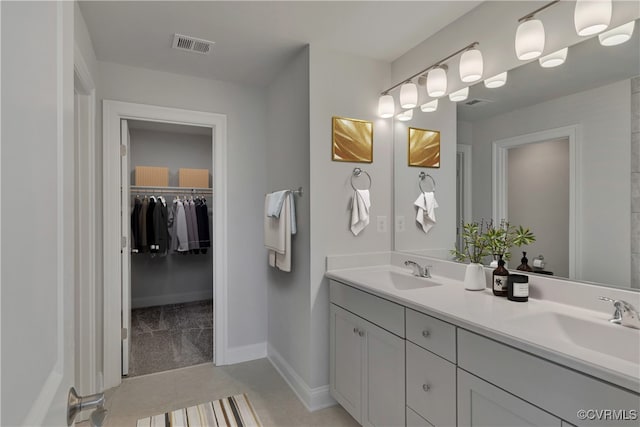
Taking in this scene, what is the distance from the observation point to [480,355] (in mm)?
→ 1231

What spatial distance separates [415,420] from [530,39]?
5.90 feet

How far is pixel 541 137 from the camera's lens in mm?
1622

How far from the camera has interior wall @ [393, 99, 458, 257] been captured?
2189 mm

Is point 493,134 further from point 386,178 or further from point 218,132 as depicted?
point 218,132

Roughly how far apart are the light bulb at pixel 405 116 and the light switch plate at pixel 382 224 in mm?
726

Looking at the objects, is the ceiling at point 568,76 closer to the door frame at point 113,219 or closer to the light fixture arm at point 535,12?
the light fixture arm at point 535,12

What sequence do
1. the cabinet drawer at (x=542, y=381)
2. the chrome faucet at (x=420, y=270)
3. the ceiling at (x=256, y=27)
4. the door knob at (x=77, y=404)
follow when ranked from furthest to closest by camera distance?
the chrome faucet at (x=420, y=270) < the ceiling at (x=256, y=27) < the cabinet drawer at (x=542, y=381) < the door knob at (x=77, y=404)

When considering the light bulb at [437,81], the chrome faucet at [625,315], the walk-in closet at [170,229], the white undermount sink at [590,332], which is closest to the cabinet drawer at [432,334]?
the white undermount sink at [590,332]

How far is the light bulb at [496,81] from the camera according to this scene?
180 cm

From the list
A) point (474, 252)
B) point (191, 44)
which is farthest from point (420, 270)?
point (191, 44)

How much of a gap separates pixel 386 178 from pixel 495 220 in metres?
0.89

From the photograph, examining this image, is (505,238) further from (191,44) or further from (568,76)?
(191,44)

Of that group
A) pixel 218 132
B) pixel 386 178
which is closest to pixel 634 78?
pixel 386 178

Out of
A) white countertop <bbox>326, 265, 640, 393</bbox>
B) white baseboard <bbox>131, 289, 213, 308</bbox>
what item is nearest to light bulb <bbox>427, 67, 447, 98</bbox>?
white countertop <bbox>326, 265, 640, 393</bbox>
